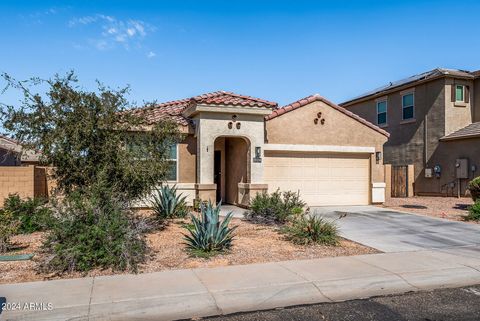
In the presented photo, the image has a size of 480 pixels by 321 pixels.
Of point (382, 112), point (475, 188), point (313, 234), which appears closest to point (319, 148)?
point (475, 188)

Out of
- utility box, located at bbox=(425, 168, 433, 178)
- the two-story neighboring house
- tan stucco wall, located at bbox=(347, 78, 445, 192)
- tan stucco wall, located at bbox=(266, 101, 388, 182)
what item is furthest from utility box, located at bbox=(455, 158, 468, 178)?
tan stucco wall, located at bbox=(266, 101, 388, 182)

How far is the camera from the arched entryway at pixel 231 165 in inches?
601

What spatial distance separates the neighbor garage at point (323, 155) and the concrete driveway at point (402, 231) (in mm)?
1889

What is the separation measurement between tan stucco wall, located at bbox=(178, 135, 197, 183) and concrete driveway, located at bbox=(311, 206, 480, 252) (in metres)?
5.01

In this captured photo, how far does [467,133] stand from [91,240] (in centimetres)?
1935

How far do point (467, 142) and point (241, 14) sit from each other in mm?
13359

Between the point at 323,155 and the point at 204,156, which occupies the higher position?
the point at 323,155

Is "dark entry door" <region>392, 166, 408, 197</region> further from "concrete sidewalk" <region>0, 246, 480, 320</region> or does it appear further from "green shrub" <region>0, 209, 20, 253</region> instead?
"green shrub" <region>0, 209, 20, 253</region>

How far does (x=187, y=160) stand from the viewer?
14531mm

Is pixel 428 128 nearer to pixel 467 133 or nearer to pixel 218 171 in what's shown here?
pixel 467 133

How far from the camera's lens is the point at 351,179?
55.8ft

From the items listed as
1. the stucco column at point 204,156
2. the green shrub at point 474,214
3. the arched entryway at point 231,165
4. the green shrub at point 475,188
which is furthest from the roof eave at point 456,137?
the stucco column at point 204,156

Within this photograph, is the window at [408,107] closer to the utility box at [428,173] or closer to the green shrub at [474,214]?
the utility box at [428,173]

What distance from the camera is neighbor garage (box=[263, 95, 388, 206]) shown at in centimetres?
1573
